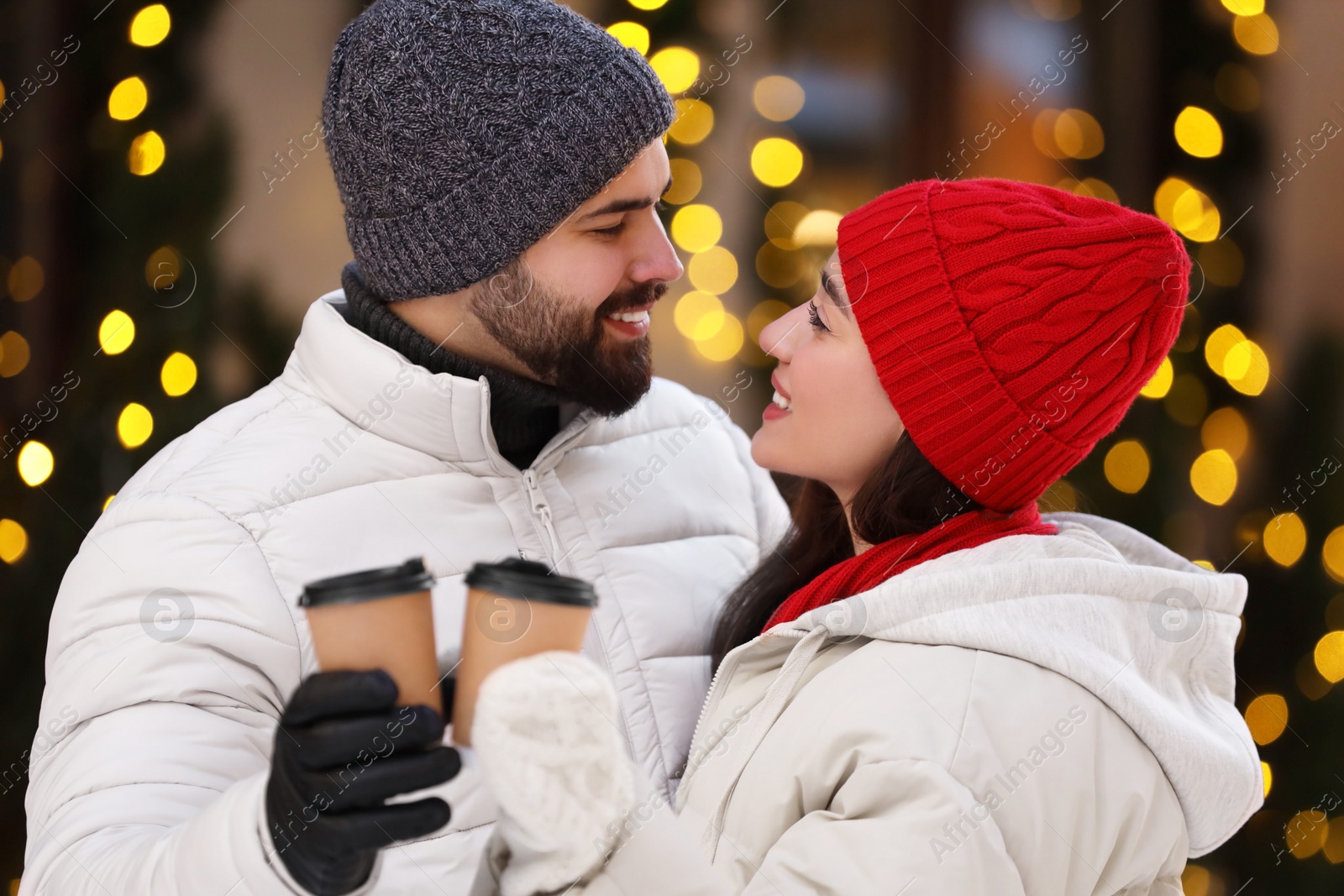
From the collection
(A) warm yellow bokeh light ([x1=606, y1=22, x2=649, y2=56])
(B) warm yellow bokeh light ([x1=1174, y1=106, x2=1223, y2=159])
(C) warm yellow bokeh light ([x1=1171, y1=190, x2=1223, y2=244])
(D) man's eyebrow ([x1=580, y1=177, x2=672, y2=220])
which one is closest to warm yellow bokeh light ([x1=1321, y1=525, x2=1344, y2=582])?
(C) warm yellow bokeh light ([x1=1171, y1=190, x2=1223, y2=244])

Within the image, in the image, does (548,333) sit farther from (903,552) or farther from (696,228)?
(696,228)

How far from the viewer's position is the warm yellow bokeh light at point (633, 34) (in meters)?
1.96

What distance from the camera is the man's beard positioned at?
1.34 metres

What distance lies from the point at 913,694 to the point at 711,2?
151 cm

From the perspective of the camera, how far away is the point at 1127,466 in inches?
79.7

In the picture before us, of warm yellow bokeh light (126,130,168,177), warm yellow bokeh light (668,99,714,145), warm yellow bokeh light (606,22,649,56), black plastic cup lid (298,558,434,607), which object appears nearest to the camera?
black plastic cup lid (298,558,434,607)

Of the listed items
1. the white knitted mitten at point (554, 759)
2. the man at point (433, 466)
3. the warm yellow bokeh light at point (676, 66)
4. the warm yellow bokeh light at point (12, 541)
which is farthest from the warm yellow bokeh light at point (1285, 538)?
the warm yellow bokeh light at point (12, 541)

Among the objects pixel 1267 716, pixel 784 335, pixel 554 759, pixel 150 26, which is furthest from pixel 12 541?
pixel 1267 716

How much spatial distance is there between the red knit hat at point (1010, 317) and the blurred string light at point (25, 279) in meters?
1.35

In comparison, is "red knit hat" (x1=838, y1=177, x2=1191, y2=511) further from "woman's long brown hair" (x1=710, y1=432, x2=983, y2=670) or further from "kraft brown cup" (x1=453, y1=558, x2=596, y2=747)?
"kraft brown cup" (x1=453, y1=558, x2=596, y2=747)

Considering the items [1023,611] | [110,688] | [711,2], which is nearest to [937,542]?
[1023,611]

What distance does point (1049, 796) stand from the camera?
94cm

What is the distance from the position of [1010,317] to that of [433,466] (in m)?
0.67

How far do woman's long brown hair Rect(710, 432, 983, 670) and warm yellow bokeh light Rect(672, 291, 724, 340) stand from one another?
2.49 ft
